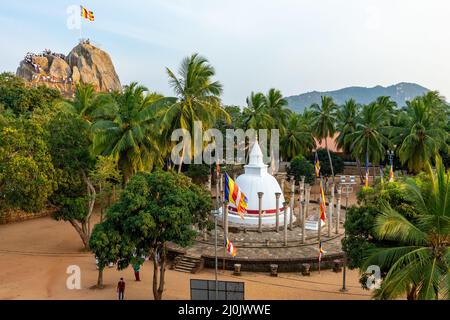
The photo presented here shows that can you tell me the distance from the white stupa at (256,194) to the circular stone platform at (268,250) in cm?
118

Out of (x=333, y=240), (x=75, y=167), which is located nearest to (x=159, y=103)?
(x=75, y=167)

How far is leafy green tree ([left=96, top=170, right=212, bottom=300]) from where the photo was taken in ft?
51.9

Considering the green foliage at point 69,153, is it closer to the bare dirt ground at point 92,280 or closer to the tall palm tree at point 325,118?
the bare dirt ground at point 92,280

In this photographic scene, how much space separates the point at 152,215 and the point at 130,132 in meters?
11.0

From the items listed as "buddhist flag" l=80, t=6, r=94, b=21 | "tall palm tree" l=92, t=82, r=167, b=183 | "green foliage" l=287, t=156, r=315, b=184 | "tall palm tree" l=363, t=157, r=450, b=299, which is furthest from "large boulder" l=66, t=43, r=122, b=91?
"tall palm tree" l=363, t=157, r=450, b=299

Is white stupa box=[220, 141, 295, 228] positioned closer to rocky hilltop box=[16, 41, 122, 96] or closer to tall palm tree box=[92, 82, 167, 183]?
tall palm tree box=[92, 82, 167, 183]

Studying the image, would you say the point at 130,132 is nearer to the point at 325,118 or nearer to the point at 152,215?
the point at 152,215

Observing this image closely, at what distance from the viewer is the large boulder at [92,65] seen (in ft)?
282

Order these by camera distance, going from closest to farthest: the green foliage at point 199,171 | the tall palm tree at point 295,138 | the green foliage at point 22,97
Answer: the green foliage at point 22,97 → the green foliage at point 199,171 → the tall palm tree at point 295,138

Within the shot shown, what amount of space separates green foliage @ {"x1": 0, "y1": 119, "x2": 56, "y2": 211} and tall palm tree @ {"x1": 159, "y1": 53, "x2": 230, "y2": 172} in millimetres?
7647

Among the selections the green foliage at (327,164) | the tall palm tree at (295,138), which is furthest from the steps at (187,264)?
the tall palm tree at (295,138)

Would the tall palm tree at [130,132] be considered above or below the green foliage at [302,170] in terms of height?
above

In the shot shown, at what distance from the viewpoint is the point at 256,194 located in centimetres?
2972
